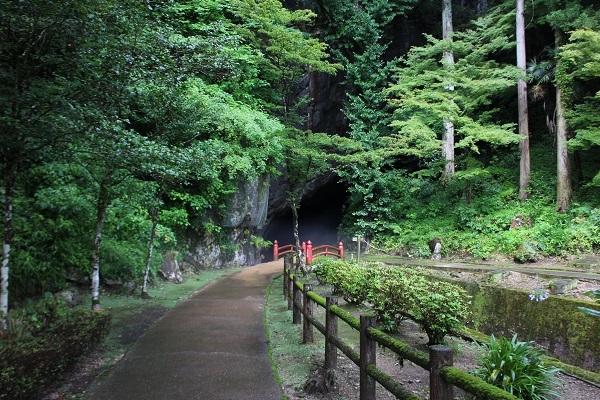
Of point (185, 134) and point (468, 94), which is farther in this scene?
point (468, 94)

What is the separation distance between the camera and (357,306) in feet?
25.4

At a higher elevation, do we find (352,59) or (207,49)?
(352,59)

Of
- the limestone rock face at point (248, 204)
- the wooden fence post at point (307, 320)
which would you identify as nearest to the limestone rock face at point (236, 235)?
the limestone rock face at point (248, 204)

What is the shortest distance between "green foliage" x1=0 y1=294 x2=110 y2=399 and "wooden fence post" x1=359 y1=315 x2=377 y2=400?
2.96 meters

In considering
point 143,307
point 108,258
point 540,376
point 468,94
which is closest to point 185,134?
point 108,258

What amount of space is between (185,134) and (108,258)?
328 cm

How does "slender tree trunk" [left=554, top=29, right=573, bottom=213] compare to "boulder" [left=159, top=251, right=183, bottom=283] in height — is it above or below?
above

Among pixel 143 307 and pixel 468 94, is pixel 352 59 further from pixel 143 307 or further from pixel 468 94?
pixel 143 307

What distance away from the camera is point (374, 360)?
3.37m

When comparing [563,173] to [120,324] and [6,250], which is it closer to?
[120,324]

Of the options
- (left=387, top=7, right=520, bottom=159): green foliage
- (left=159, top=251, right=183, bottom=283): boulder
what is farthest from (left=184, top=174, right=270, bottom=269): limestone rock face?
(left=387, top=7, right=520, bottom=159): green foliage

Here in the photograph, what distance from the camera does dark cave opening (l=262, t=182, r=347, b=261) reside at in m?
28.4

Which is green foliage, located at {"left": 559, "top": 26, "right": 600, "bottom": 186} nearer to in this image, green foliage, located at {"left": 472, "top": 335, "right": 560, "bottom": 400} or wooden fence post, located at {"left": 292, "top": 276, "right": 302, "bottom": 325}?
green foliage, located at {"left": 472, "top": 335, "right": 560, "bottom": 400}

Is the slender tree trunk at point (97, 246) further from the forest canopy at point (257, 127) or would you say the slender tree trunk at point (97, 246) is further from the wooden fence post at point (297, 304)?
the wooden fence post at point (297, 304)
